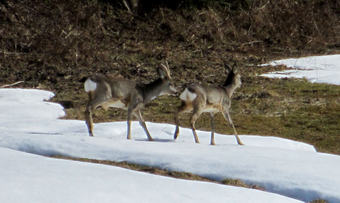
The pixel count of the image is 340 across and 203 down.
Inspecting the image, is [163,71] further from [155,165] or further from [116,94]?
[155,165]

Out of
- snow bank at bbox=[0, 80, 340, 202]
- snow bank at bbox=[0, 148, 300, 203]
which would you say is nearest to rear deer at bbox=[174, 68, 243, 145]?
snow bank at bbox=[0, 80, 340, 202]

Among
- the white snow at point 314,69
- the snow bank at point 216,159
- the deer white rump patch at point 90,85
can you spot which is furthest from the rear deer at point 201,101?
the white snow at point 314,69

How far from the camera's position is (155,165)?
9055 millimetres

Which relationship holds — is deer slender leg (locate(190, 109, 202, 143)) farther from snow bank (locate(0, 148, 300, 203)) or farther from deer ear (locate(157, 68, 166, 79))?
snow bank (locate(0, 148, 300, 203))

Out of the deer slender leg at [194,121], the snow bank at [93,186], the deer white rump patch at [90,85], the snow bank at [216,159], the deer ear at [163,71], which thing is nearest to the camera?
the snow bank at [93,186]

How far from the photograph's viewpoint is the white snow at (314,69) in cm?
2070

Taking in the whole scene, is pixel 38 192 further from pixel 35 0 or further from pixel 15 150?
pixel 35 0

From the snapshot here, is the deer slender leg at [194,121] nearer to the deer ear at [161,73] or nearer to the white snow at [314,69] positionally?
the deer ear at [161,73]

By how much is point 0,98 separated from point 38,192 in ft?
36.2

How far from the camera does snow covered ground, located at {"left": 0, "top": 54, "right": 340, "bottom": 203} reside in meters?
6.78

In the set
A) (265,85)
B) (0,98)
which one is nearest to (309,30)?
(265,85)

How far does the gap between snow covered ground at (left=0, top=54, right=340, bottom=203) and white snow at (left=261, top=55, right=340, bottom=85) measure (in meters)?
8.63

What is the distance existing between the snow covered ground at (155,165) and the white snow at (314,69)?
8.63 metres

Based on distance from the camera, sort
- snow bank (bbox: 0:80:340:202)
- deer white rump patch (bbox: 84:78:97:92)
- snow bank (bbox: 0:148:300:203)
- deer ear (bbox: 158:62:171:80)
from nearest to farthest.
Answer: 1. snow bank (bbox: 0:148:300:203)
2. snow bank (bbox: 0:80:340:202)
3. deer white rump patch (bbox: 84:78:97:92)
4. deer ear (bbox: 158:62:171:80)
